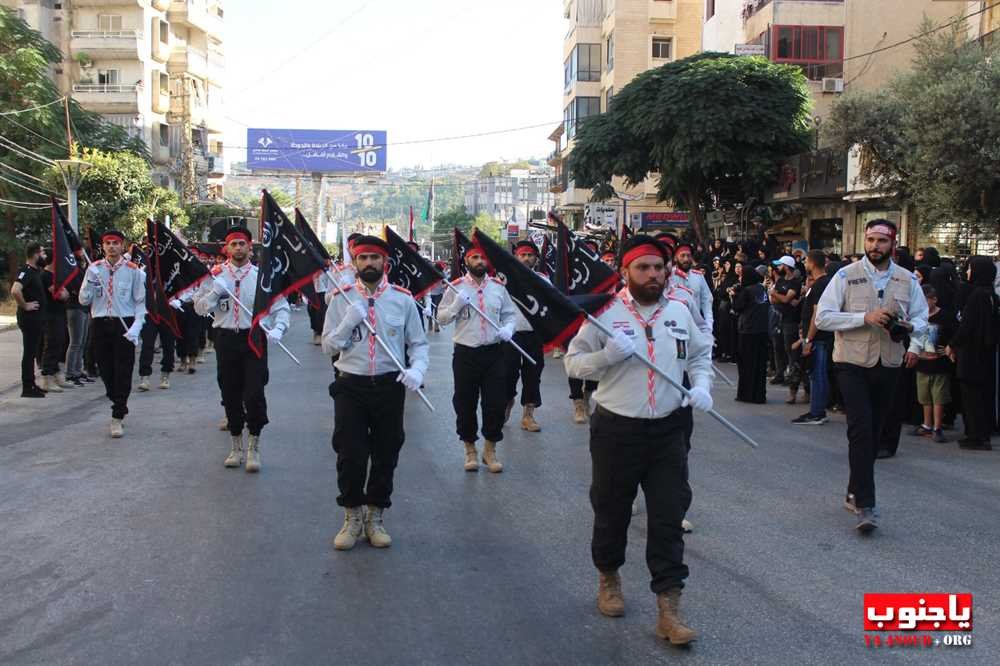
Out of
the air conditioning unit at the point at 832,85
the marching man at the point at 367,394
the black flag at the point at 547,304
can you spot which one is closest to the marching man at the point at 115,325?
the marching man at the point at 367,394

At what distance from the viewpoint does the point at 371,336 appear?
657 cm

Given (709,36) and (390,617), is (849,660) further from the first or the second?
(709,36)

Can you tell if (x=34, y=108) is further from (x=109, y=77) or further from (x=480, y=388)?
(x=480, y=388)

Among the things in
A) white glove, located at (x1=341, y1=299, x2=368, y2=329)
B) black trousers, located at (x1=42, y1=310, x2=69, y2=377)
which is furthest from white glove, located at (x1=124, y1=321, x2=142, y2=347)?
white glove, located at (x1=341, y1=299, x2=368, y2=329)

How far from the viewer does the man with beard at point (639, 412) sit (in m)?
4.98

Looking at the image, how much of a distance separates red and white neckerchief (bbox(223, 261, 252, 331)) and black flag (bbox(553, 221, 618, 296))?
2.80m

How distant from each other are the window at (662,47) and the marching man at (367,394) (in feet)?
154

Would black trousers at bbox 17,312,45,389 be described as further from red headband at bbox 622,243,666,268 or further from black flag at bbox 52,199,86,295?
red headband at bbox 622,243,666,268

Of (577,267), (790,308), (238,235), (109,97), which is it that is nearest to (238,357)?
(238,235)

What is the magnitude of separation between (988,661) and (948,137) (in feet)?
48.1

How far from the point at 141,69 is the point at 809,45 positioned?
34343 mm

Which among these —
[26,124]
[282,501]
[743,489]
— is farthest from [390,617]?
[26,124]

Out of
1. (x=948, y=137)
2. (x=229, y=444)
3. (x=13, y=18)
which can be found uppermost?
(x=13, y=18)

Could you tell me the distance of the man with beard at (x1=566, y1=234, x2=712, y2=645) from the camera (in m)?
4.98
